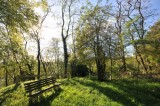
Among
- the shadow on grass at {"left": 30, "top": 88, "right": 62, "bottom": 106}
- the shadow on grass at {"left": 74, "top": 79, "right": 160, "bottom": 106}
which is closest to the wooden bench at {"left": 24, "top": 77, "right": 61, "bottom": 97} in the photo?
the shadow on grass at {"left": 30, "top": 88, "right": 62, "bottom": 106}

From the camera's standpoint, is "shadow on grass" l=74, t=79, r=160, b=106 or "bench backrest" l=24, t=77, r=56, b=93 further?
"shadow on grass" l=74, t=79, r=160, b=106

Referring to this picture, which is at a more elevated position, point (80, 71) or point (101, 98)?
point (80, 71)

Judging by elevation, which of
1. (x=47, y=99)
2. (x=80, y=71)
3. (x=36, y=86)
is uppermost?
(x=80, y=71)

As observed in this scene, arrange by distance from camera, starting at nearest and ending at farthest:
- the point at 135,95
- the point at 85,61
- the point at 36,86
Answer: the point at 36,86, the point at 135,95, the point at 85,61

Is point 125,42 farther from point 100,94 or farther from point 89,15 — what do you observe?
point 100,94

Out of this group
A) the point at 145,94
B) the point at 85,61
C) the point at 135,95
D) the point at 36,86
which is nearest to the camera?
the point at 36,86

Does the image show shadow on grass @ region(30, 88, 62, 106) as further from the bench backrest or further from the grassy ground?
the bench backrest

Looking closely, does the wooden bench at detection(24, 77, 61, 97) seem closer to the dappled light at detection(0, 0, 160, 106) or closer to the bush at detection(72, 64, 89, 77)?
the dappled light at detection(0, 0, 160, 106)

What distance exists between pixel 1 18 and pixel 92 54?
11.8 m

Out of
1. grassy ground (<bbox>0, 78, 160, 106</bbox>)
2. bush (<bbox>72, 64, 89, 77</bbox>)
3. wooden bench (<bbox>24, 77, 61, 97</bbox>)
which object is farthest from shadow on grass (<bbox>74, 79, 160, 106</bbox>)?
bush (<bbox>72, 64, 89, 77</bbox>)

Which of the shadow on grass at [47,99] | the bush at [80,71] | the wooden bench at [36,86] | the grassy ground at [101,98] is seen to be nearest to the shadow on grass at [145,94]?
the grassy ground at [101,98]

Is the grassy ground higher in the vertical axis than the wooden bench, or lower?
lower

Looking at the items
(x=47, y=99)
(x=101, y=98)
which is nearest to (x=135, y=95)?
(x=101, y=98)

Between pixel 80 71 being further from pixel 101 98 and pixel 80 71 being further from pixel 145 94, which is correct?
pixel 101 98
